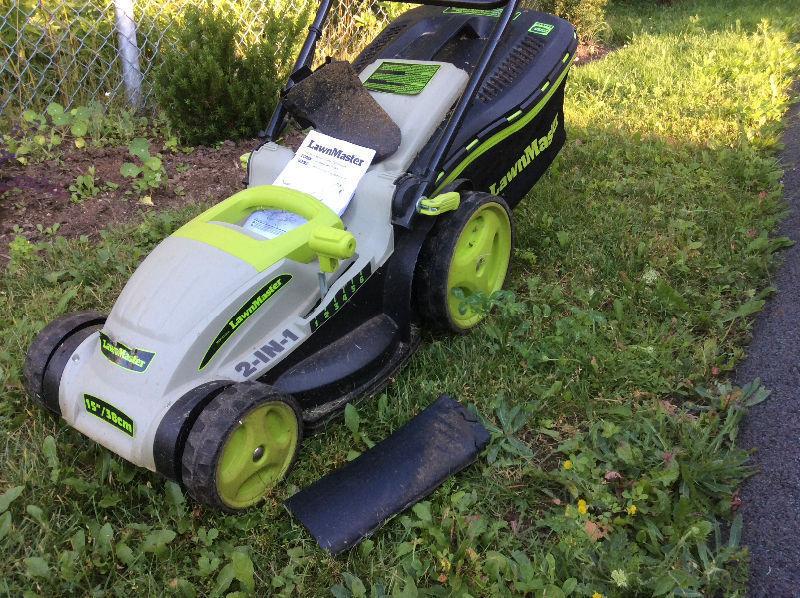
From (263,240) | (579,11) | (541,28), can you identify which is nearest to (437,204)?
(263,240)

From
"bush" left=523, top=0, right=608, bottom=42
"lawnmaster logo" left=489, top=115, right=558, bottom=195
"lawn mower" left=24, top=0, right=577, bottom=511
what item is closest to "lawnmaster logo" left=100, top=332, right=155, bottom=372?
"lawn mower" left=24, top=0, right=577, bottom=511

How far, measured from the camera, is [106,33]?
144 inches

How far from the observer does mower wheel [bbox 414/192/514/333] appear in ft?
6.55

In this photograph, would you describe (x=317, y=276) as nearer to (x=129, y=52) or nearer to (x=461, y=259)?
(x=461, y=259)

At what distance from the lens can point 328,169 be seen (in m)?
2.01

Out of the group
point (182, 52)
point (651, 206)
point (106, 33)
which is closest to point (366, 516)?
point (651, 206)

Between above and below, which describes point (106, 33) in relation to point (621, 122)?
above

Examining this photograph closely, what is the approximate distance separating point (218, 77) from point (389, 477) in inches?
85.4

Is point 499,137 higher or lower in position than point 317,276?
higher

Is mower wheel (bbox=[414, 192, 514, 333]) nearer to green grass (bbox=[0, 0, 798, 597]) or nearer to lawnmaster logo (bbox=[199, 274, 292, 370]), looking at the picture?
green grass (bbox=[0, 0, 798, 597])

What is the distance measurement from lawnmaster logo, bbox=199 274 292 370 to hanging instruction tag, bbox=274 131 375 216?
33cm

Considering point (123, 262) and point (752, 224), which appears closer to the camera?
point (123, 262)

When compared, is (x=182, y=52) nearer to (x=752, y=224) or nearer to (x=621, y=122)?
(x=621, y=122)

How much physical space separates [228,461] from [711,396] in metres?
1.29
